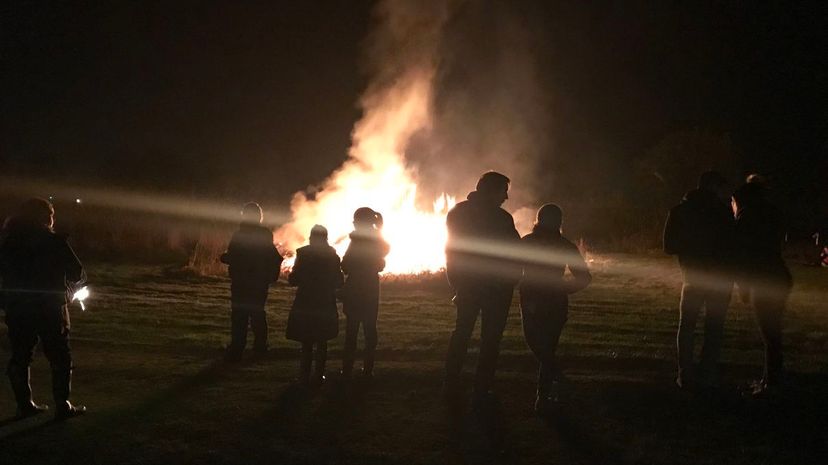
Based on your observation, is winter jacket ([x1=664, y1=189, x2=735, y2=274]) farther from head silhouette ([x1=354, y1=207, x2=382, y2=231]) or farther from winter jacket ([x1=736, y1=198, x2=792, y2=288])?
head silhouette ([x1=354, y1=207, x2=382, y2=231])

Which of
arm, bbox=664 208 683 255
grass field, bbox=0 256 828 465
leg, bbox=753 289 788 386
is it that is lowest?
grass field, bbox=0 256 828 465

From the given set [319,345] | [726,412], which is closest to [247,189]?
[319,345]

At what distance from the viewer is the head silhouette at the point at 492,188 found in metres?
6.02

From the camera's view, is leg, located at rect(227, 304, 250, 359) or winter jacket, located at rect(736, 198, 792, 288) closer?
winter jacket, located at rect(736, 198, 792, 288)

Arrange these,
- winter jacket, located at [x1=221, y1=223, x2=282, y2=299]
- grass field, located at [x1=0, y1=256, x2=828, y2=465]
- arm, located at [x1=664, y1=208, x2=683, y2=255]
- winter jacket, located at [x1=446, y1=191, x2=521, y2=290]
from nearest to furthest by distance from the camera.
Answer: grass field, located at [x1=0, y1=256, x2=828, y2=465] < winter jacket, located at [x1=446, y1=191, x2=521, y2=290] < arm, located at [x1=664, y1=208, x2=683, y2=255] < winter jacket, located at [x1=221, y1=223, x2=282, y2=299]

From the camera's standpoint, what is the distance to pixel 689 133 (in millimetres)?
33875

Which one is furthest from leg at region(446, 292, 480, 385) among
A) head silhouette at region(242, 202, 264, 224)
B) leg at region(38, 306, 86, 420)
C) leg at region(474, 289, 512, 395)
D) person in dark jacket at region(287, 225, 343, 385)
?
leg at region(38, 306, 86, 420)

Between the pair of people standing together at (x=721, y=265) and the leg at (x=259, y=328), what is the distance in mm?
4555

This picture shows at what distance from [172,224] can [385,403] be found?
2172cm

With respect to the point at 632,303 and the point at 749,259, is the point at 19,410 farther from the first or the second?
the point at 632,303

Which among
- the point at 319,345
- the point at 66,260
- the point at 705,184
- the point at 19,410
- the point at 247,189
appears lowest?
the point at 19,410

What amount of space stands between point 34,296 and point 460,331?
11.8ft

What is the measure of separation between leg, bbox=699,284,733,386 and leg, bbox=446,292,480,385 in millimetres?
2147

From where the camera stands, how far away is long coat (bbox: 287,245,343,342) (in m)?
6.59
